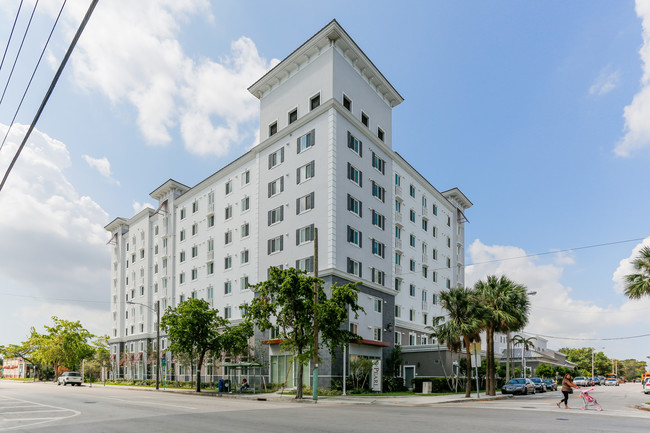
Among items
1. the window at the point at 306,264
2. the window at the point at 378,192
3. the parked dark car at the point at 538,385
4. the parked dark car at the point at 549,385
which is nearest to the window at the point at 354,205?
the window at the point at 378,192

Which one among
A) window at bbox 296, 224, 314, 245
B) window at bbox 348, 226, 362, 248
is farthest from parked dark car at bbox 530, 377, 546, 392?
window at bbox 296, 224, 314, 245

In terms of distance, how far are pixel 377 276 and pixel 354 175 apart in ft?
33.0

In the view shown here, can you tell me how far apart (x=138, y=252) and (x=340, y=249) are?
45.7 metres

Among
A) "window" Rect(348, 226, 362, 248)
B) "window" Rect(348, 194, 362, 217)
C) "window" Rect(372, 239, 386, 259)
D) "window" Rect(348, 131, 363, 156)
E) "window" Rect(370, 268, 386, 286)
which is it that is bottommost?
"window" Rect(370, 268, 386, 286)

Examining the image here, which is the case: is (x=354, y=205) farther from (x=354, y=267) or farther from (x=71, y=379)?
(x=71, y=379)

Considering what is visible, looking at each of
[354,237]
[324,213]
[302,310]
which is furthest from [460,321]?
[302,310]

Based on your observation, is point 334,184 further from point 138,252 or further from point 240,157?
point 138,252

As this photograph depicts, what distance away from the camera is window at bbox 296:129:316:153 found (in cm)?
4625

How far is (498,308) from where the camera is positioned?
44.8m

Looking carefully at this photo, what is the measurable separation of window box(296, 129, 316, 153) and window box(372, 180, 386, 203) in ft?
25.4

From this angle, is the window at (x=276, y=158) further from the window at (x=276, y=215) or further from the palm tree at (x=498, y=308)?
the palm tree at (x=498, y=308)

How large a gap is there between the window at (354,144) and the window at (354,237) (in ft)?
24.4

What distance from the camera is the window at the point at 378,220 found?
49531 millimetres

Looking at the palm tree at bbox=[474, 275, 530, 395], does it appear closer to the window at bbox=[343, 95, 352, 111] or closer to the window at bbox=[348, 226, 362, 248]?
the window at bbox=[348, 226, 362, 248]
